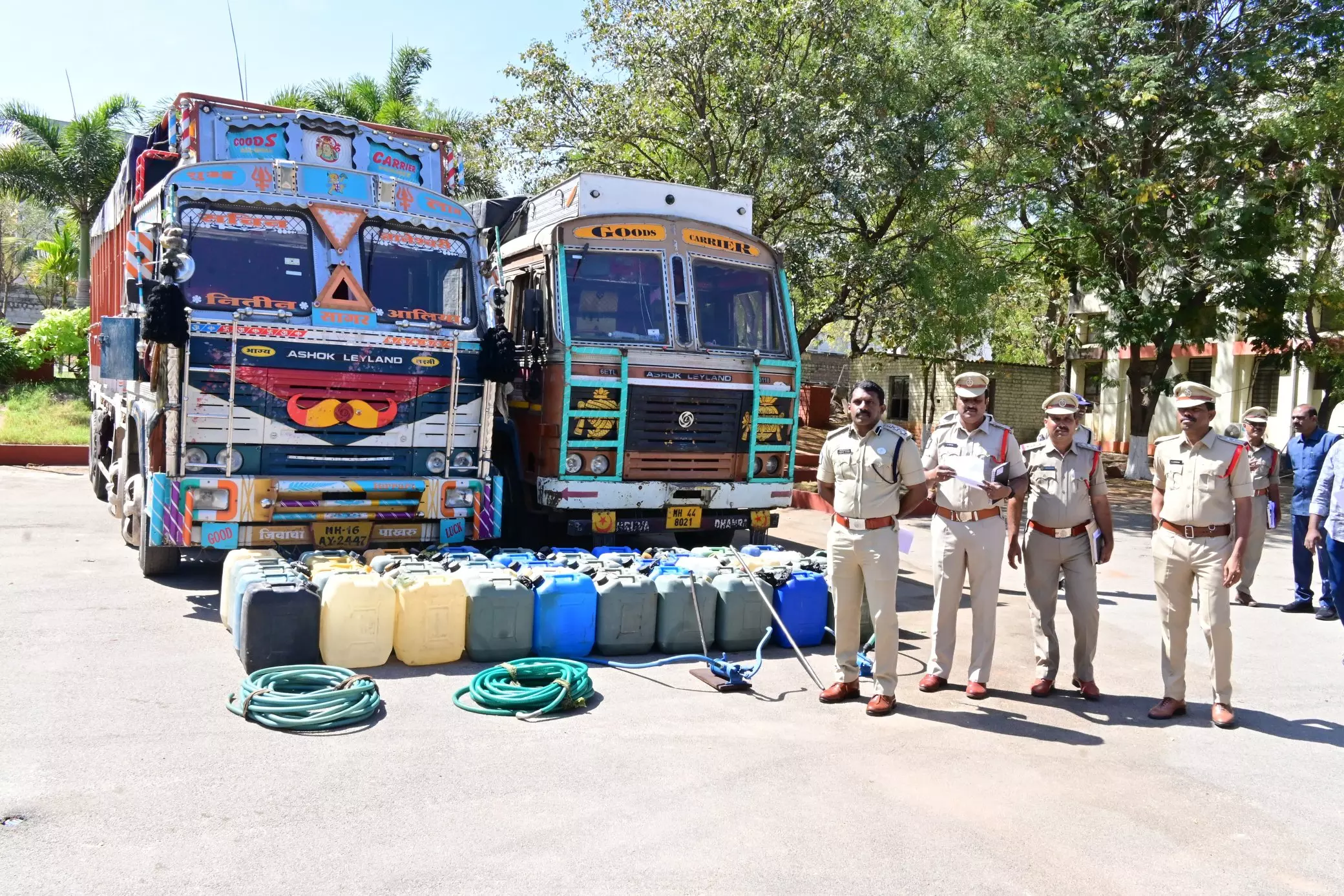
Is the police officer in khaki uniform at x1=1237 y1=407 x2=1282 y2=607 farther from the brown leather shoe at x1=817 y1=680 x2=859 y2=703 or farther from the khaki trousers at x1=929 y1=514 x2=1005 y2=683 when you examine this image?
the brown leather shoe at x1=817 y1=680 x2=859 y2=703

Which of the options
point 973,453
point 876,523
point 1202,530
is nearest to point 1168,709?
point 1202,530

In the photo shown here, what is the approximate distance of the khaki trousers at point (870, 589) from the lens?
6035 millimetres

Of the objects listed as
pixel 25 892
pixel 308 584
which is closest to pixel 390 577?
pixel 308 584

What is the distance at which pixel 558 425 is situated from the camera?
9211 mm

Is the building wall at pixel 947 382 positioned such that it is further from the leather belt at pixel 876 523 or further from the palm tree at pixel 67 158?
the leather belt at pixel 876 523

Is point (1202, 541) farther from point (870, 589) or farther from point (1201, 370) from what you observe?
point (1201, 370)

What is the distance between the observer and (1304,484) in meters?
9.80

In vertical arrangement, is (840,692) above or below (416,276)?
below

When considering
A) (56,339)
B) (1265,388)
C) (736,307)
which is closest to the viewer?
(736,307)

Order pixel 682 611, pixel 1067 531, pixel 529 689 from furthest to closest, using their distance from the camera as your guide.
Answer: pixel 682 611 → pixel 1067 531 → pixel 529 689

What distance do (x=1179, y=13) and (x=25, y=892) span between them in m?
19.3

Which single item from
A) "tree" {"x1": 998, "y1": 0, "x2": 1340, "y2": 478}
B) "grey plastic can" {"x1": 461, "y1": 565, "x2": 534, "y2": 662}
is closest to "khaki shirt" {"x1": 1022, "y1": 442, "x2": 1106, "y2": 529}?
Result: "grey plastic can" {"x1": 461, "y1": 565, "x2": 534, "y2": 662}

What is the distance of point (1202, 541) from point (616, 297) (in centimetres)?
539

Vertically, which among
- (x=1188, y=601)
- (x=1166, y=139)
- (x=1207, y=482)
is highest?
(x=1166, y=139)
